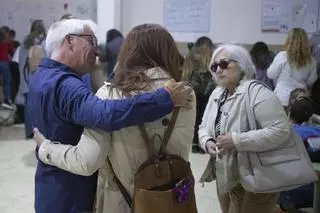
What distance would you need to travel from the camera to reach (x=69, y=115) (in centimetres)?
153

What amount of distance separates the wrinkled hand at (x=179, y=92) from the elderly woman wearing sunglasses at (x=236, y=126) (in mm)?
806

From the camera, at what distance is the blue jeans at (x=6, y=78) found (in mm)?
7438

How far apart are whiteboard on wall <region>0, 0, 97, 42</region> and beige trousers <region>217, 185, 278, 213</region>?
6475 mm

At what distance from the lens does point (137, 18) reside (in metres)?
7.51

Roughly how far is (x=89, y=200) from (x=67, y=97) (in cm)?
44

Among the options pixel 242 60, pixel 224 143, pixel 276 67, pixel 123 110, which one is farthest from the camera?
pixel 276 67

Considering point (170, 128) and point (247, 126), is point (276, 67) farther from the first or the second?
point (170, 128)

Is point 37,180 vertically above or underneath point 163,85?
underneath

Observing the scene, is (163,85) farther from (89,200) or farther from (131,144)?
(89,200)

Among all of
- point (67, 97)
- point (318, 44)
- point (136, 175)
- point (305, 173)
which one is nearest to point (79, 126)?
point (67, 97)

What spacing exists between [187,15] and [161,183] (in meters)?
5.86

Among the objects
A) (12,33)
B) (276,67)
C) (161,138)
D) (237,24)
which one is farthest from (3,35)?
(161,138)

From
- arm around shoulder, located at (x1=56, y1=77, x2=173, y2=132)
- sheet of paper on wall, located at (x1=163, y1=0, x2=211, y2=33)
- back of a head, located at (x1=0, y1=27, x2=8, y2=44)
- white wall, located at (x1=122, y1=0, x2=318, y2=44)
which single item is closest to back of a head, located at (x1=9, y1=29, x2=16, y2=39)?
back of a head, located at (x1=0, y1=27, x2=8, y2=44)

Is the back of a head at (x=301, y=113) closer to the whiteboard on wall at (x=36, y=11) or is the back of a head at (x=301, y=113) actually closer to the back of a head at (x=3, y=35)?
the back of a head at (x=3, y=35)
